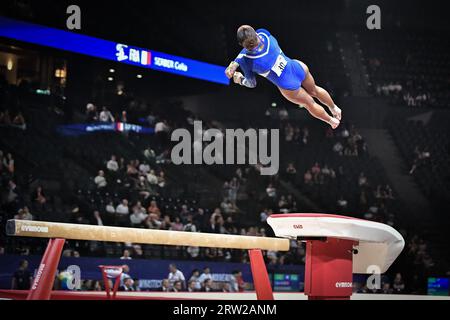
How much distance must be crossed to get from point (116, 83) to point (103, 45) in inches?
74.9

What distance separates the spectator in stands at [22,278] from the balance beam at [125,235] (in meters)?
5.21

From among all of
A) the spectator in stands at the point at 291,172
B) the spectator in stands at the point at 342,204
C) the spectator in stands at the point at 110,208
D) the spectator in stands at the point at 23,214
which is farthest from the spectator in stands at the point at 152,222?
the spectator in stands at the point at 342,204

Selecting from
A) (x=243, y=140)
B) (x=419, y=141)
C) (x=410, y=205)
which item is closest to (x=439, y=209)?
(x=410, y=205)

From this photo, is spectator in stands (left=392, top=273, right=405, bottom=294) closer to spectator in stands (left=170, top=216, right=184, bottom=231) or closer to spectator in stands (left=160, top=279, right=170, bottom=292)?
spectator in stands (left=170, top=216, right=184, bottom=231)

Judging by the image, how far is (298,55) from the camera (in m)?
16.9

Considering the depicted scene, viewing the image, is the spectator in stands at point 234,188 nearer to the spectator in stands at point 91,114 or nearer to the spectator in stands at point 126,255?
the spectator in stands at point 126,255

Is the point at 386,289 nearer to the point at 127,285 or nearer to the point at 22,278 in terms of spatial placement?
the point at 127,285

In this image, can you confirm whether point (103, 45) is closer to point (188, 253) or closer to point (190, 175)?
point (190, 175)

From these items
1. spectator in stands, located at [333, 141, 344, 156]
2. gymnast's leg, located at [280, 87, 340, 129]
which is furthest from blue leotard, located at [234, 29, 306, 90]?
spectator in stands, located at [333, 141, 344, 156]

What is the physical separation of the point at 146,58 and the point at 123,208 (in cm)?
443

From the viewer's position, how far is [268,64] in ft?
20.1

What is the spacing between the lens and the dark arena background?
38.2ft

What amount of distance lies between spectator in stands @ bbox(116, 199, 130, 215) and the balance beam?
692 centimetres

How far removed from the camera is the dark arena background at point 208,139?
1163 cm
